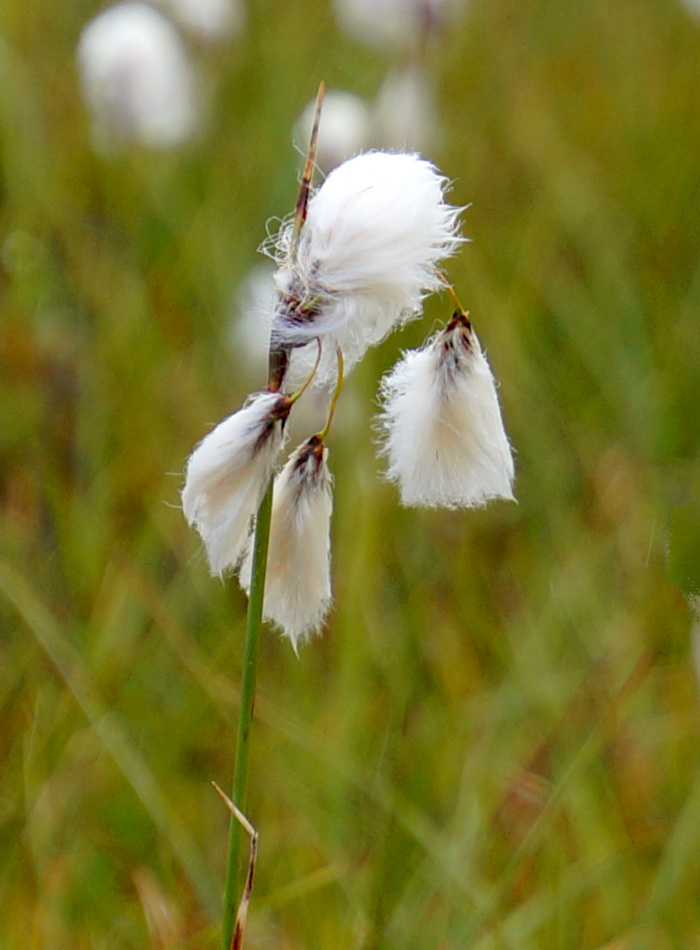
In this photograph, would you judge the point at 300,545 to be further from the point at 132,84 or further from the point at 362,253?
the point at 132,84

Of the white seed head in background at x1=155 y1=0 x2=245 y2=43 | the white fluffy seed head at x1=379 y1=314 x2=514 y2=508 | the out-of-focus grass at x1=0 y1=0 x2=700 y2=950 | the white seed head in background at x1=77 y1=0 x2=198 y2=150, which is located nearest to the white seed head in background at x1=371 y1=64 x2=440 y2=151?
the out-of-focus grass at x1=0 y1=0 x2=700 y2=950

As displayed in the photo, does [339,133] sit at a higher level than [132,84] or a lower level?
lower

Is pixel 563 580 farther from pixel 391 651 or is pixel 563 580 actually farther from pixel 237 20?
pixel 237 20

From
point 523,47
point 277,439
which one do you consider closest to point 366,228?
point 277,439

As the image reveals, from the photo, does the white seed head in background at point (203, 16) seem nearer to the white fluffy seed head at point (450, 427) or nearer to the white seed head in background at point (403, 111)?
the white seed head in background at point (403, 111)

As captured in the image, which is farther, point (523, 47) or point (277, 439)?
point (523, 47)

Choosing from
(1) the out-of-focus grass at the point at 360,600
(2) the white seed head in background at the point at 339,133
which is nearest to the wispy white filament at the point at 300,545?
(1) the out-of-focus grass at the point at 360,600

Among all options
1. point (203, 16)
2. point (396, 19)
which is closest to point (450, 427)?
point (396, 19)
